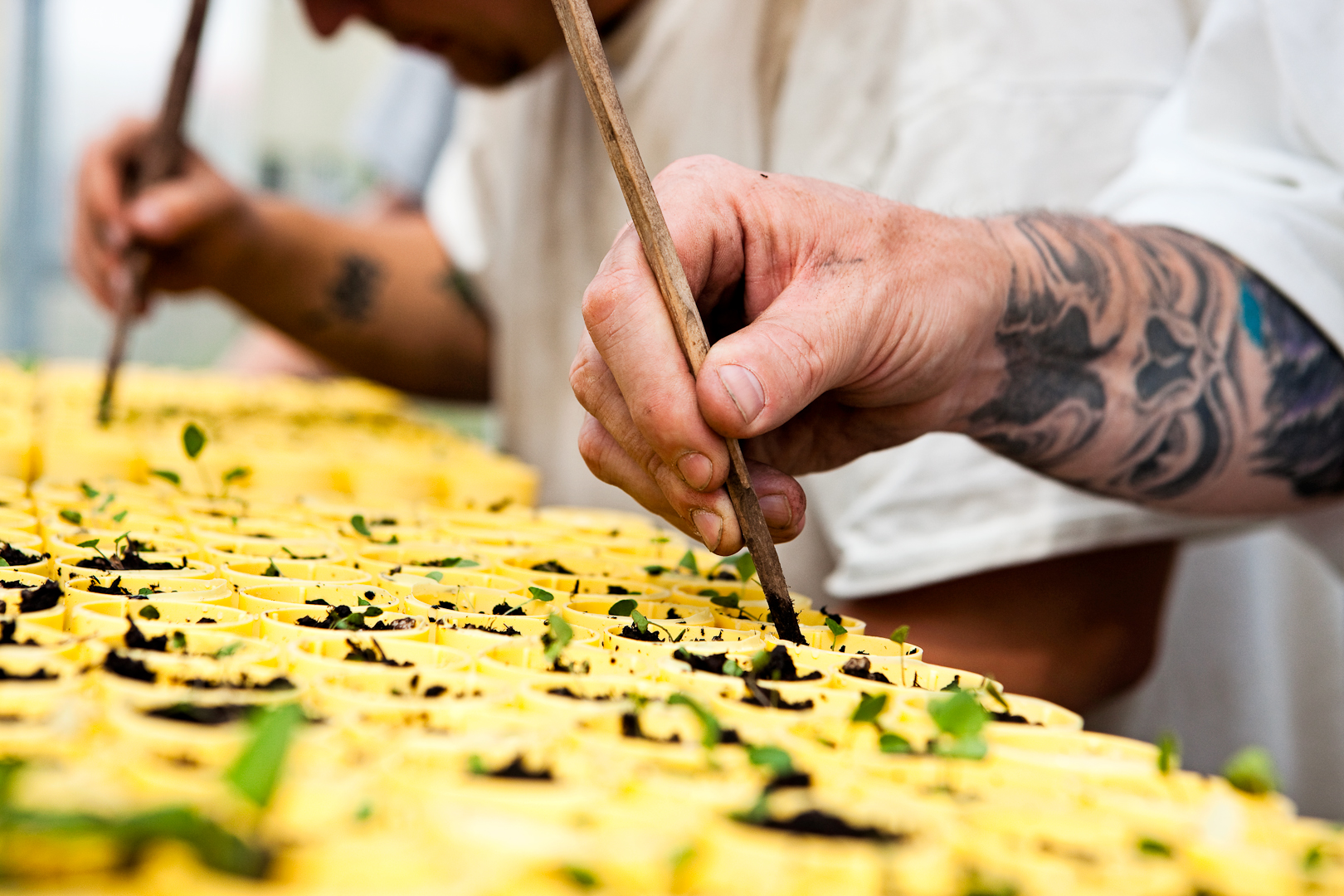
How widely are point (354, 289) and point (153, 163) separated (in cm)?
58

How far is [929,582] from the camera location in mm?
1399

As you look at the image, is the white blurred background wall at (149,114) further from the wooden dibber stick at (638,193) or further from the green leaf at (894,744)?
the green leaf at (894,744)

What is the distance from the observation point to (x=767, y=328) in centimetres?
73

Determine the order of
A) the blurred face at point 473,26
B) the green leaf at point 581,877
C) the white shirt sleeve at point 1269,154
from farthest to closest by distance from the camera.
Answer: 1. the blurred face at point 473,26
2. the white shirt sleeve at point 1269,154
3. the green leaf at point 581,877

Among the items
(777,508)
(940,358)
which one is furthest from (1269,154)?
(777,508)

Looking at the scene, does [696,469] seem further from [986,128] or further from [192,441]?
[986,128]

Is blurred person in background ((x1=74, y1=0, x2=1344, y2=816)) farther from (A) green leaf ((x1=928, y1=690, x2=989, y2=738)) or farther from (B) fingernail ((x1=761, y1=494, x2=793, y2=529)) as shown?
(A) green leaf ((x1=928, y1=690, x2=989, y2=738))

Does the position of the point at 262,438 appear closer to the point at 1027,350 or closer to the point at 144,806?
the point at 1027,350

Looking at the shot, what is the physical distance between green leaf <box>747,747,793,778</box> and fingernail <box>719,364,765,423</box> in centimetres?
26

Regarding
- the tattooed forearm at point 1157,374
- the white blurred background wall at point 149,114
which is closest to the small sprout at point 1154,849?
the tattooed forearm at point 1157,374

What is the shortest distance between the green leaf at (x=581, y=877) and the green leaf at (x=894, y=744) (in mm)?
212

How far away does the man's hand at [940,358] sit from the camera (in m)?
0.75

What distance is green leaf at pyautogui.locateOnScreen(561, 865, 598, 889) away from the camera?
1.27ft

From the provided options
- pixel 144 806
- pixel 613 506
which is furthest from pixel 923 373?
pixel 613 506
